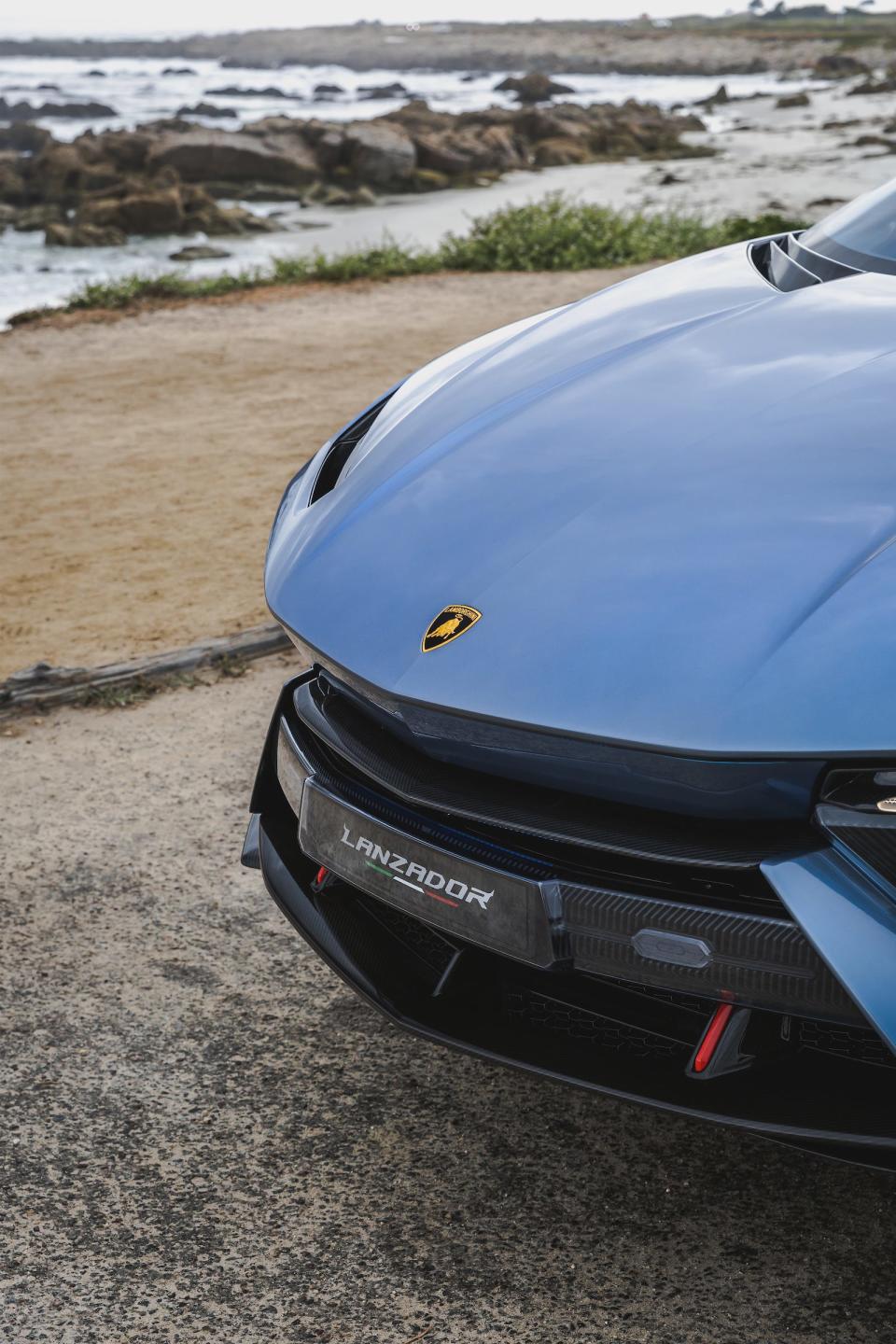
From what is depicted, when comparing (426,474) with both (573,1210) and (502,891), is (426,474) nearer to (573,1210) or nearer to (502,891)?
(502,891)

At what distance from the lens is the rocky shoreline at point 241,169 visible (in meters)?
19.4

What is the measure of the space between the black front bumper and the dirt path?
8.58ft

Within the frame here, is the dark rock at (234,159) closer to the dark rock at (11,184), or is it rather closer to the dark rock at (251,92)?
the dark rock at (11,184)

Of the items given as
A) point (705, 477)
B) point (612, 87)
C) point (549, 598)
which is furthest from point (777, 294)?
point (612, 87)

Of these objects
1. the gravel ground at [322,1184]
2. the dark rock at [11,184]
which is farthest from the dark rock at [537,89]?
the gravel ground at [322,1184]

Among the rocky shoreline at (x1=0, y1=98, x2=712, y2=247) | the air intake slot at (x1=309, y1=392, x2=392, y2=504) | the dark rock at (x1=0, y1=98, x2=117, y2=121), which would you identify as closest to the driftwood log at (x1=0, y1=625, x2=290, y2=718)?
the air intake slot at (x1=309, y1=392, x2=392, y2=504)

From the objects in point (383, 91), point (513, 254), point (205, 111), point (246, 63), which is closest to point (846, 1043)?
point (513, 254)

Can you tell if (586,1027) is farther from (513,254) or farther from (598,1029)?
(513,254)

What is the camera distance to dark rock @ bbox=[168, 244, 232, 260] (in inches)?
656

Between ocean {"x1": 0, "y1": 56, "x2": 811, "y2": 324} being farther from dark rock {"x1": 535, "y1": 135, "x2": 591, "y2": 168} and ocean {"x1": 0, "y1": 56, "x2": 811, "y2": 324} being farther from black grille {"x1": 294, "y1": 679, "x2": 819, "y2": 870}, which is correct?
black grille {"x1": 294, "y1": 679, "x2": 819, "y2": 870}

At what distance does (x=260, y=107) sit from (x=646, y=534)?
6033 centimetres

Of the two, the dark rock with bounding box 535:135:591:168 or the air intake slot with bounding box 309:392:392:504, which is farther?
the dark rock with bounding box 535:135:591:168

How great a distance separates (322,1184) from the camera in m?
2.11

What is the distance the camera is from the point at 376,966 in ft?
6.44
